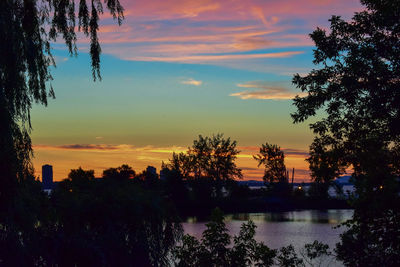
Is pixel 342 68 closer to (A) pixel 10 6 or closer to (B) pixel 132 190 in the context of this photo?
(B) pixel 132 190

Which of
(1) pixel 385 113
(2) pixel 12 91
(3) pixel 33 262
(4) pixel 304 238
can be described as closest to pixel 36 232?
(3) pixel 33 262

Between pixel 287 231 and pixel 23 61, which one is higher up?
pixel 23 61

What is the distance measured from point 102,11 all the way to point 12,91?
2.55m

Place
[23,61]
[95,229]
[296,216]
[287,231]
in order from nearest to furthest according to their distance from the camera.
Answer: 1. [23,61]
2. [95,229]
3. [287,231]
4. [296,216]

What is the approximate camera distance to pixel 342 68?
25.7m

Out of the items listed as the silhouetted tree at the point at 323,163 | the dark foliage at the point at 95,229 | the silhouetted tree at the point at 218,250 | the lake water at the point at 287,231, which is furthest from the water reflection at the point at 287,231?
the silhouetted tree at the point at 218,250

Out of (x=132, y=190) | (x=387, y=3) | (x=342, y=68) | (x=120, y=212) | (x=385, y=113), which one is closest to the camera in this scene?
(x=120, y=212)

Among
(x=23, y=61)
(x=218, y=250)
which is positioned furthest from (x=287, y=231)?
(x=23, y=61)

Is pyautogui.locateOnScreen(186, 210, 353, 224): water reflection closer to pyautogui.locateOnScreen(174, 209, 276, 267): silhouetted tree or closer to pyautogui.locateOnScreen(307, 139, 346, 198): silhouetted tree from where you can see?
pyautogui.locateOnScreen(307, 139, 346, 198): silhouetted tree

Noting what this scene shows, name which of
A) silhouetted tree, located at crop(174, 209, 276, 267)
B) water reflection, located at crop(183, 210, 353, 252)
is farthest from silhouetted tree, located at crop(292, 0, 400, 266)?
water reflection, located at crop(183, 210, 353, 252)

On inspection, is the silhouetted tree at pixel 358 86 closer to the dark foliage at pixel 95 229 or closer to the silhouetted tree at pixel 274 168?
the dark foliage at pixel 95 229

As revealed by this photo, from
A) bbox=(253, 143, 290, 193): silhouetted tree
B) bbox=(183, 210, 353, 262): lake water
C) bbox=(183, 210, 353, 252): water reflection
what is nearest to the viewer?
bbox=(183, 210, 353, 262): lake water

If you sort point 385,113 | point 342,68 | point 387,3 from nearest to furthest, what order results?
point 387,3 < point 385,113 < point 342,68

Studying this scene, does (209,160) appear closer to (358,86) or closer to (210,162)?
(210,162)
